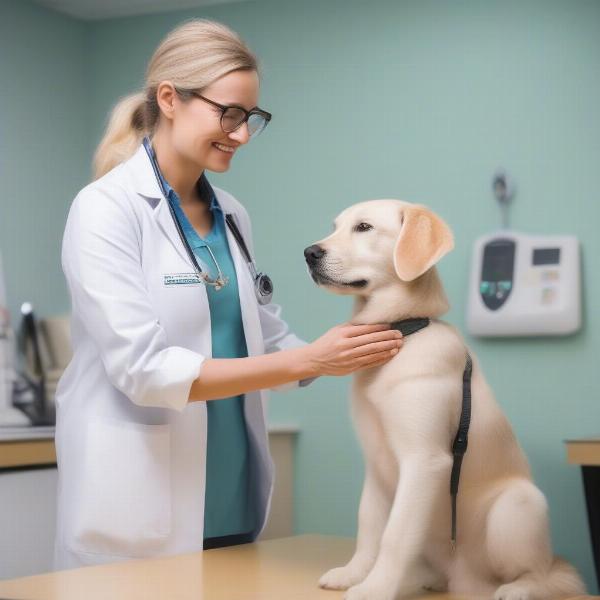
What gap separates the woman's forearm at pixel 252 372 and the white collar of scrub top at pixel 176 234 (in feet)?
0.78

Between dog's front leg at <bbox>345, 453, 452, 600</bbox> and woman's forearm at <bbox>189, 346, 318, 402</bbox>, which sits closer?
dog's front leg at <bbox>345, 453, 452, 600</bbox>

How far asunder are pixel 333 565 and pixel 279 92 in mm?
2332

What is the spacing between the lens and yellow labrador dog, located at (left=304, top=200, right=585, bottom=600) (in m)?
1.39

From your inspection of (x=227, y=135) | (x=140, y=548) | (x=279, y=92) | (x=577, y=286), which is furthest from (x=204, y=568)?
(x=279, y=92)

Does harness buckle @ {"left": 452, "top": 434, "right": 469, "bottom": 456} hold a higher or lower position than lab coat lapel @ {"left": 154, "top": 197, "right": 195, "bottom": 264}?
lower

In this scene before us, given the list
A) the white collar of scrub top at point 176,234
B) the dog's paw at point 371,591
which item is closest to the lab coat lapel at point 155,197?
the white collar of scrub top at point 176,234

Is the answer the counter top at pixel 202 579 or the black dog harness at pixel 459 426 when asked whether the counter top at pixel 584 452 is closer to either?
the counter top at pixel 202 579

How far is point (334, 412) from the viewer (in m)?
3.46

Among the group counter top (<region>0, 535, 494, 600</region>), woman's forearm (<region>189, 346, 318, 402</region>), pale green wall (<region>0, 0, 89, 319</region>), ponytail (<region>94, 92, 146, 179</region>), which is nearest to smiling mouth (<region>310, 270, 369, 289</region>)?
woman's forearm (<region>189, 346, 318, 402</region>)

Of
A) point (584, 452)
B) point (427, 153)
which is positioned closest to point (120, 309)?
point (584, 452)

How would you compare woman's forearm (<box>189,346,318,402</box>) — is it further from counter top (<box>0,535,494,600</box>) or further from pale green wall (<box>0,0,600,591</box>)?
pale green wall (<box>0,0,600,591</box>)

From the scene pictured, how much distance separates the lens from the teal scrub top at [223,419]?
1.79 m

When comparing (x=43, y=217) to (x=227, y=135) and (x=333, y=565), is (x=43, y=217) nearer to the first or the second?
(x=227, y=135)

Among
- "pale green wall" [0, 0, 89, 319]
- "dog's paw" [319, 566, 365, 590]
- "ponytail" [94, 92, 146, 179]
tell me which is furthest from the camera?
"pale green wall" [0, 0, 89, 319]
